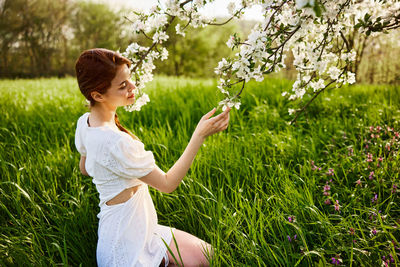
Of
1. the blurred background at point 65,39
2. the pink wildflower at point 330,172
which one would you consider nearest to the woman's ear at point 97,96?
the pink wildflower at point 330,172

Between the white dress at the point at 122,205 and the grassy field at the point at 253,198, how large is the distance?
0.30 m

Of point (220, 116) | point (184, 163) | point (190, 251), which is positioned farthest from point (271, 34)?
point (190, 251)

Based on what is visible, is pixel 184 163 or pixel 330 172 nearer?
pixel 184 163

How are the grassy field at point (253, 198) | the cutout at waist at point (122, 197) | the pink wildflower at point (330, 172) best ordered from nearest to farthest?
the cutout at waist at point (122, 197) → the grassy field at point (253, 198) → the pink wildflower at point (330, 172)

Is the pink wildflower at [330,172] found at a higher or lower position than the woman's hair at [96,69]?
lower

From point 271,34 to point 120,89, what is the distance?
940mm

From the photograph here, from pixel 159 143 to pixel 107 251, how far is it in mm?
1586

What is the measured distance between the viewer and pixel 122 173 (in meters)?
1.42

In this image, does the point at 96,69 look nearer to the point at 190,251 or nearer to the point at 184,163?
the point at 184,163

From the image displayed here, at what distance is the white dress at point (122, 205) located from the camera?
1.40 meters

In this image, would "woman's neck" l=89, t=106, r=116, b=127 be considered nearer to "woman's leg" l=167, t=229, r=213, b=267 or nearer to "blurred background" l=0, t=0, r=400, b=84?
"woman's leg" l=167, t=229, r=213, b=267

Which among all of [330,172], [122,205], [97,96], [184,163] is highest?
[97,96]

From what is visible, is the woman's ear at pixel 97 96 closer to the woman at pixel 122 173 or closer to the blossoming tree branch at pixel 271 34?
the woman at pixel 122 173

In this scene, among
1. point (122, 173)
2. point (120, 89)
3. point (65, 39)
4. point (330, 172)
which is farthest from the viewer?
point (65, 39)
